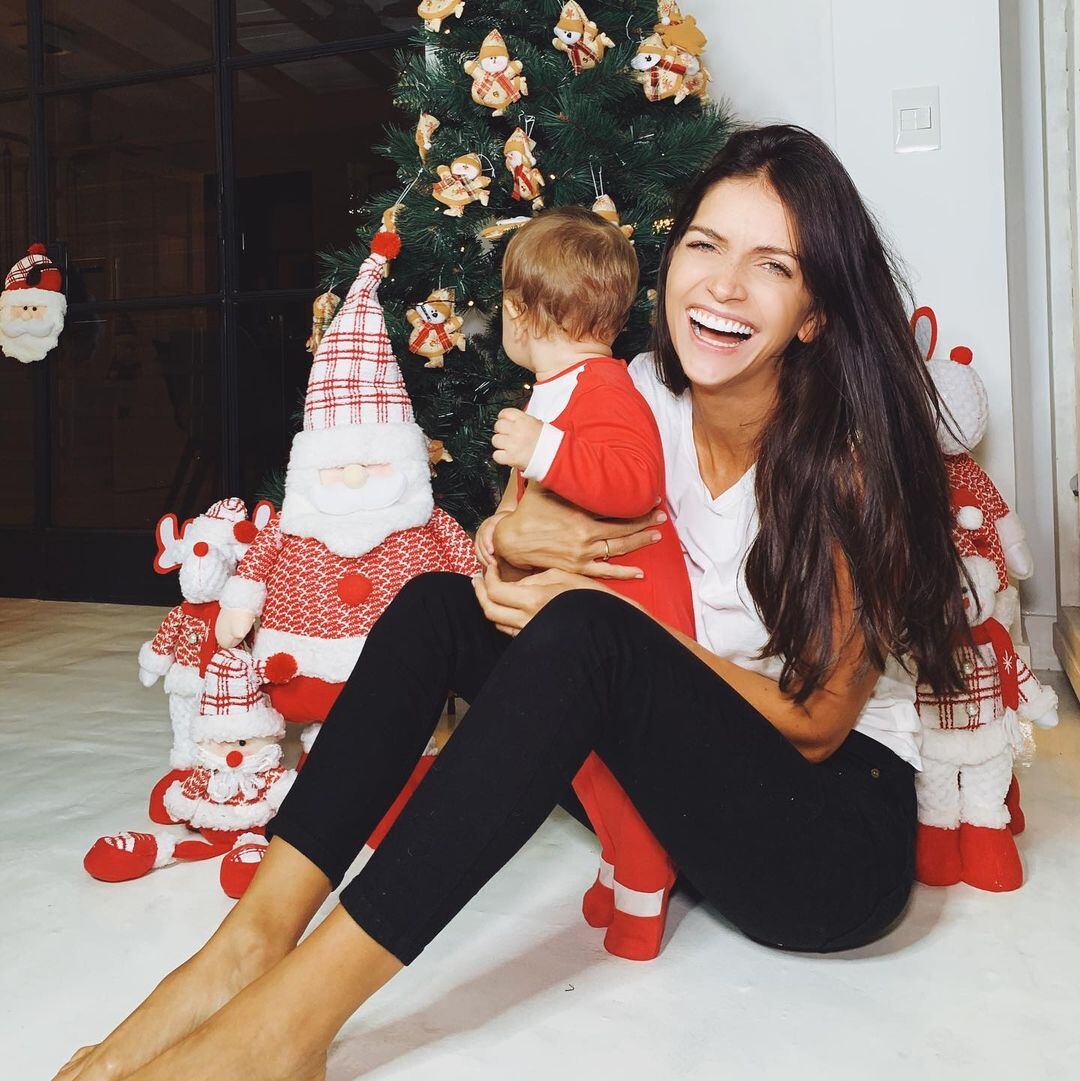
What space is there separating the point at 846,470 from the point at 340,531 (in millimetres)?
773

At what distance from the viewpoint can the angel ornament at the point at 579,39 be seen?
1.72 metres

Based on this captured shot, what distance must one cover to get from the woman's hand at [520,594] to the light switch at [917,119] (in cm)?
132

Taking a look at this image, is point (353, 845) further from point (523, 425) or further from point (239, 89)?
point (239, 89)

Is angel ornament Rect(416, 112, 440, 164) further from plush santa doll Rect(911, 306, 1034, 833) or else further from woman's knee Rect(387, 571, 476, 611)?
woman's knee Rect(387, 571, 476, 611)

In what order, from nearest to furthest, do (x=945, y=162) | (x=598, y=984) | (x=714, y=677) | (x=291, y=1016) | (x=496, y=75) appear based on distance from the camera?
(x=291, y=1016) < (x=714, y=677) < (x=598, y=984) < (x=496, y=75) < (x=945, y=162)

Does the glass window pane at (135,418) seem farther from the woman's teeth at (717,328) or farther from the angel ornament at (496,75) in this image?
the woman's teeth at (717,328)

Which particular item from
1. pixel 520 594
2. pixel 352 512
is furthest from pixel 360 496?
pixel 520 594

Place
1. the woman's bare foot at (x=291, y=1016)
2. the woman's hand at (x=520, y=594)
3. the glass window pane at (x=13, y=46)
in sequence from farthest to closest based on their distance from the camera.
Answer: the glass window pane at (x=13, y=46) → the woman's hand at (x=520, y=594) → the woman's bare foot at (x=291, y=1016)

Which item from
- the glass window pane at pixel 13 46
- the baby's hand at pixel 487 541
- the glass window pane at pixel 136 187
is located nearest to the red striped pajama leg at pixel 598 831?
the baby's hand at pixel 487 541

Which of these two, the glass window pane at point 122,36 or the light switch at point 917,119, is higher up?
the glass window pane at point 122,36

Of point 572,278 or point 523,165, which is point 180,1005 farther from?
point 523,165

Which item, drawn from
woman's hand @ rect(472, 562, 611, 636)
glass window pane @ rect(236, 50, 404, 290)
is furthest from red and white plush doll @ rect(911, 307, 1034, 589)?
glass window pane @ rect(236, 50, 404, 290)

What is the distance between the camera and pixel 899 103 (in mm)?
1992

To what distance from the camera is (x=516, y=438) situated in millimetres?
1110
